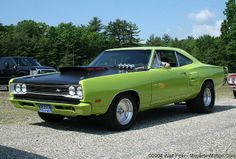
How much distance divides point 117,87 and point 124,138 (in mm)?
1073

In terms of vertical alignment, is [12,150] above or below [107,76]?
below

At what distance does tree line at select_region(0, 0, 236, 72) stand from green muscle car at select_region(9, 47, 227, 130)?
7394 centimetres

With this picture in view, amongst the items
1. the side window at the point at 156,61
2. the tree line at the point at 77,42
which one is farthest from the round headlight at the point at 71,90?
the tree line at the point at 77,42

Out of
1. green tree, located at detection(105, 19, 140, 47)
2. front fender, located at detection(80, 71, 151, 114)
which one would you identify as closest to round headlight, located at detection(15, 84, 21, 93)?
front fender, located at detection(80, 71, 151, 114)

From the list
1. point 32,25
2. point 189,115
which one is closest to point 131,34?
point 32,25

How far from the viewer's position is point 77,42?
115250 mm

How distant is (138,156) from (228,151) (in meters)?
1.32

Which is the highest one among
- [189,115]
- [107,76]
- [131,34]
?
[131,34]

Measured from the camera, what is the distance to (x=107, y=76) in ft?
25.9

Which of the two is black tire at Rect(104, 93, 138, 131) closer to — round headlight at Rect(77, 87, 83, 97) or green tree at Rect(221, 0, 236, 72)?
round headlight at Rect(77, 87, 83, 97)

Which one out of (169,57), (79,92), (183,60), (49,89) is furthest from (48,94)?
(183,60)

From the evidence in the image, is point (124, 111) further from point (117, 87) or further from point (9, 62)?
point (9, 62)

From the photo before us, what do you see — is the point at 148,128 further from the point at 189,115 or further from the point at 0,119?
the point at 0,119

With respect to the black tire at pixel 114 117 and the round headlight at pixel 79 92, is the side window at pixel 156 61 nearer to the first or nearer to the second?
the black tire at pixel 114 117
